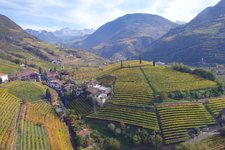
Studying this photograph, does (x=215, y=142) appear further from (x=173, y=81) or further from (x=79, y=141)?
(x=173, y=81)

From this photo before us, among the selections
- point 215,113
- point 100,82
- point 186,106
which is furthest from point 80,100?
point 215,113

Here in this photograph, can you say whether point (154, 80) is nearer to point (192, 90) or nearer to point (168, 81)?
point (168, 81)

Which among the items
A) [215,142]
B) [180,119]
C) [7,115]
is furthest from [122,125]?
[7,115]

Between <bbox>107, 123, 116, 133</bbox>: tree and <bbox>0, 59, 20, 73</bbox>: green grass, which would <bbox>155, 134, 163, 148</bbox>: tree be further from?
<bbox>0, 59, 20, 73</bbox>: green grass

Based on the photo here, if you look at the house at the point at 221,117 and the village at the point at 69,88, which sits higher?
the village at the point at 69,88

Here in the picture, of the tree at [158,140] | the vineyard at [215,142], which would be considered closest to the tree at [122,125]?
the tree at [158,140]

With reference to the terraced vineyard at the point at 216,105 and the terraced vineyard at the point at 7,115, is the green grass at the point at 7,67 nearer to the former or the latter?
the terraced vineyard at the point at 7,115
